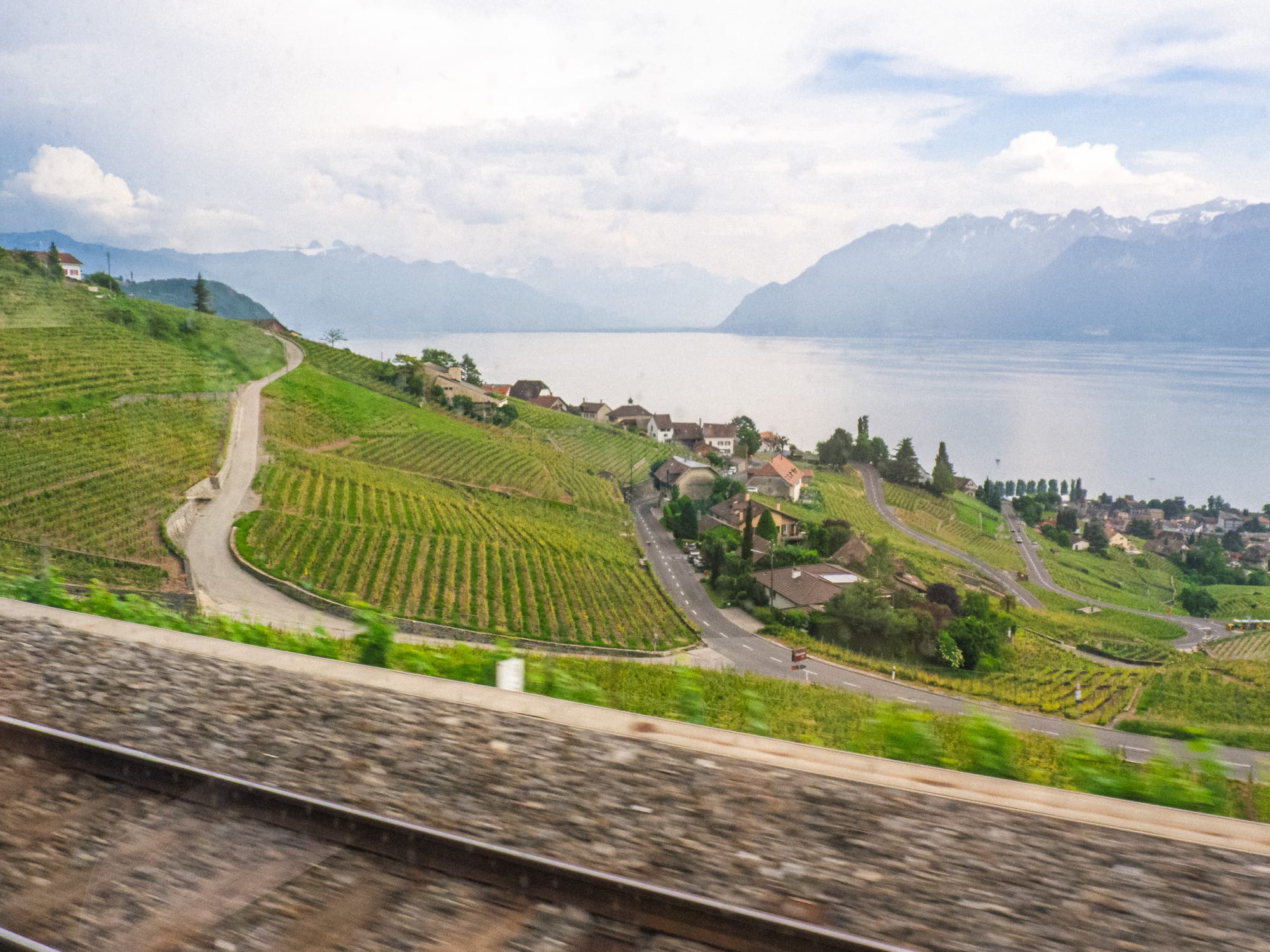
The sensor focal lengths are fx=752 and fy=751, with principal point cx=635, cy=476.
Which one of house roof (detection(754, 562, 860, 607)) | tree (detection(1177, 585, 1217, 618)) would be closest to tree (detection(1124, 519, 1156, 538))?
tree (detection(1177, 585, 1217, 618))

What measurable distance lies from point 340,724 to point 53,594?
262 centimetres

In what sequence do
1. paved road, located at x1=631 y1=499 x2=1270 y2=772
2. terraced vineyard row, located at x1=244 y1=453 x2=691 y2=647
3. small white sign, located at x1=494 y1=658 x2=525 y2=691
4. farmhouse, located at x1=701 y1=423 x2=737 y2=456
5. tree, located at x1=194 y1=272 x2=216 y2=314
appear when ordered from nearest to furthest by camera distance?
paved road, located at x1=631 y1=499 x2=1270 y2=772 → small white sign, located at x1=494 y1=658 x2=525 y2=691 → terraced vineyard row, located at x1=244 y1=453 x2=691 y2=647 → tree, located at x1=194 y1=272 x2=216 y2=314 → farmhouse, located at x1=701 y1=423 x2=737 y2=456

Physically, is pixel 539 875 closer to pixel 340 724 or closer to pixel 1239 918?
pixel 340 724

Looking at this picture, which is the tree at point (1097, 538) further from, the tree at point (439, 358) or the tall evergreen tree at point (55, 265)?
the tall evergreen tree at point (55, 265)

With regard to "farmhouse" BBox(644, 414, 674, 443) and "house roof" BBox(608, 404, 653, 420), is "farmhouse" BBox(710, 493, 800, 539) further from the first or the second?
"house roof" BBox(608, 404, 653, 420)

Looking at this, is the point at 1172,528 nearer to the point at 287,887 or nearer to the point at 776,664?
the point at 776,664

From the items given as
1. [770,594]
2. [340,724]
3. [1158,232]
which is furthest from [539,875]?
[1158,232]

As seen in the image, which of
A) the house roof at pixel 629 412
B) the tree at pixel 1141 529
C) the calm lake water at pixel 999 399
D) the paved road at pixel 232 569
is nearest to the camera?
the paved road at pixel 232 569

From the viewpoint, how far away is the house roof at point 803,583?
714 inches

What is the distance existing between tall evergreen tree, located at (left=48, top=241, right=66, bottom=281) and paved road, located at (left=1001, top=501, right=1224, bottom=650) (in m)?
29.9

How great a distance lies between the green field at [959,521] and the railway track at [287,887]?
34.8m

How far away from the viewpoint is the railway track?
4.78ft

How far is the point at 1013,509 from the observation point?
147ft

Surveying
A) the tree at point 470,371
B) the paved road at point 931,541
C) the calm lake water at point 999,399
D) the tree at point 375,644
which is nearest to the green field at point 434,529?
the tree at point 375,644
